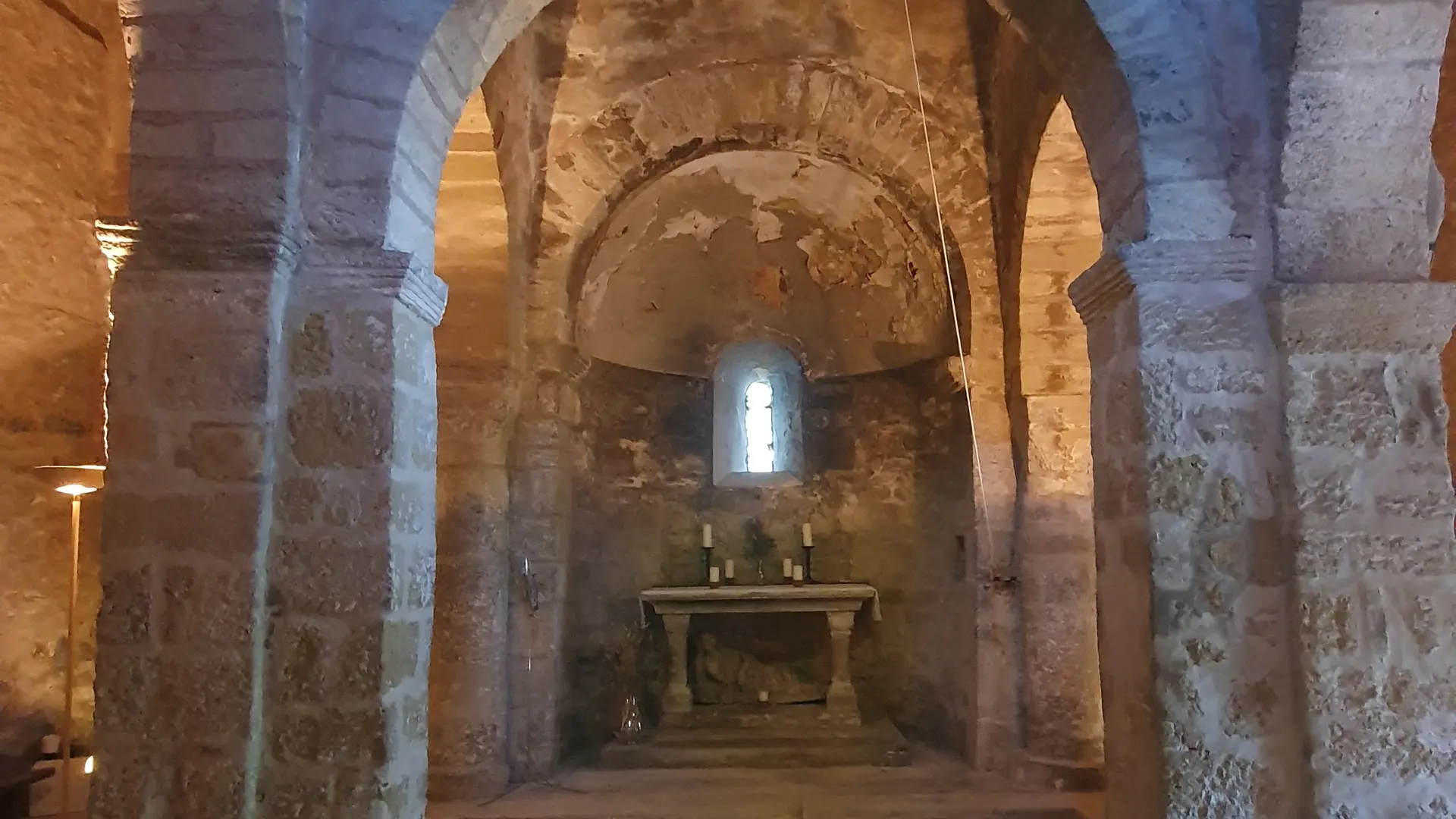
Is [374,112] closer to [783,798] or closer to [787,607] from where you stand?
[783,798]

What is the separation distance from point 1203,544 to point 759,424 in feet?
14.7

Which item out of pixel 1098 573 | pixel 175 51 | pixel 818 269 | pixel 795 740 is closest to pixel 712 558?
pixel 795 740

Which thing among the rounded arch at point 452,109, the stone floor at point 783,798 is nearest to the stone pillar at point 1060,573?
the stone floor at point 783,798

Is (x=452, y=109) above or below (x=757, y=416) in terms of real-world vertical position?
above

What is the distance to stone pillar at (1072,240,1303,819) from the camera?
275 cm

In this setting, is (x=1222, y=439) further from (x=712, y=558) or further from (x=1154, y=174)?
(x=712, y=558)

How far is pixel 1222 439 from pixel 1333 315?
48 cm

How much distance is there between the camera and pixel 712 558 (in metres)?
6.81

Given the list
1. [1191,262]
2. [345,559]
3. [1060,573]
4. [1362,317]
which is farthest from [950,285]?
[345,559]

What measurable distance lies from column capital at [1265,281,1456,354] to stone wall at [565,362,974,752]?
2.94 m

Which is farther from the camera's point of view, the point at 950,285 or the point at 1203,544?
the point at 950,285

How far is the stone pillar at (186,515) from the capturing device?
258cm

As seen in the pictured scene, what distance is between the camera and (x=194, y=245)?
8.88ft

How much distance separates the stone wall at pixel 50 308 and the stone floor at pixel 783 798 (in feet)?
7.31
